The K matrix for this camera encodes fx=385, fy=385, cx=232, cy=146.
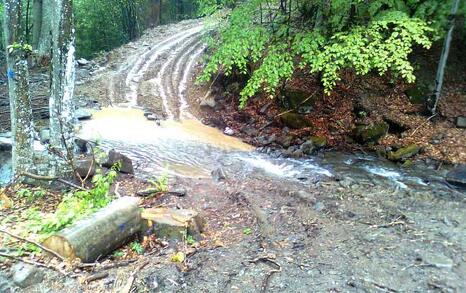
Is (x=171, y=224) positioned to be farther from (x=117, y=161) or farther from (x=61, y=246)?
(x=117, y=161)

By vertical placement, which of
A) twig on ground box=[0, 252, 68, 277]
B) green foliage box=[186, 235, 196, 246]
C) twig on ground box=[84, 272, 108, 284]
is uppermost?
twig on ground box=[0, 252, 68, 277]

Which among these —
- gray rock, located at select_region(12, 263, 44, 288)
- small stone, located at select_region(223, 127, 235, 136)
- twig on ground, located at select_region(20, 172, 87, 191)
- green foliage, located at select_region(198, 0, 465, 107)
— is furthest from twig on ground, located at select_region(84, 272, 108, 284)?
small stone, located at select_region(223, 127, 235, 136)

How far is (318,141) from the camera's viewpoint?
1122 cm

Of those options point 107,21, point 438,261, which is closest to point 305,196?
point 438,261

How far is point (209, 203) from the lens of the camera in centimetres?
752

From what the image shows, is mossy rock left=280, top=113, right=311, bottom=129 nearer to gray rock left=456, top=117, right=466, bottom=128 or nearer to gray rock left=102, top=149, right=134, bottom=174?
gray rock left=456, top=117, right=466, bottom=128

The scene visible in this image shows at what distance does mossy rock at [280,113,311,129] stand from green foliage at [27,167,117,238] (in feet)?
22.1

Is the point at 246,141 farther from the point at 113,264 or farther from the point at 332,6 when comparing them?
the point at 113,264

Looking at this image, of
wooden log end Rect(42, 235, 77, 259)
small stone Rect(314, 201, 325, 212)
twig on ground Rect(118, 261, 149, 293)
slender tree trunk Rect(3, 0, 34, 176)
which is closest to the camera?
twig on ground Rect(118, 261, 149, 293)

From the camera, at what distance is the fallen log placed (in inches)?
180

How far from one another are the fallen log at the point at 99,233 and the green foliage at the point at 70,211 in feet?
0.95

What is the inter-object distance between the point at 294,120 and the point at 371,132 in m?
2.34

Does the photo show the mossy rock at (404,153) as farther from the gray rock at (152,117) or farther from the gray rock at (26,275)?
the gray rock at (26,275)

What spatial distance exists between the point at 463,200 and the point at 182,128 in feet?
27.1
